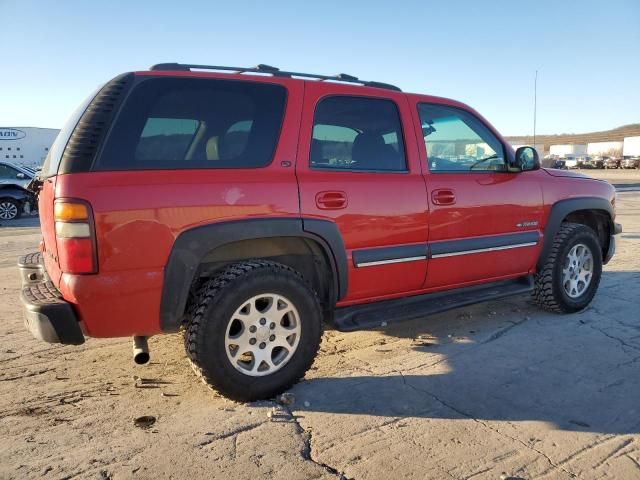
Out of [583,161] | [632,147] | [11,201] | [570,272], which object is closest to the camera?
[570,272]

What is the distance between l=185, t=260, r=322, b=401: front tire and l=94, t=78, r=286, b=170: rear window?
0.68 m

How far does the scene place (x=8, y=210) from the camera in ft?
45.5

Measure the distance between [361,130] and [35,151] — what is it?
27.4 meters

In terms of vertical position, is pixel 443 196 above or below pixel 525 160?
below

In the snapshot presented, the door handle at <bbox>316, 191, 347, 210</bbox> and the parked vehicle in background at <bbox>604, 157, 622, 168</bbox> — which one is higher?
the door handle at <bbox>316, 191, 347, 210</bbox>

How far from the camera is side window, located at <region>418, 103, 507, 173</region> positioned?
155 inches

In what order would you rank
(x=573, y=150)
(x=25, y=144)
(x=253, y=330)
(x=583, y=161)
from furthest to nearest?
(x=573, y=150), (x=583, y=161), (x=25, y=144), (x=253, y=330)

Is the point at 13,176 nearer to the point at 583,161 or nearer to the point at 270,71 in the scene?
the point at 270,71

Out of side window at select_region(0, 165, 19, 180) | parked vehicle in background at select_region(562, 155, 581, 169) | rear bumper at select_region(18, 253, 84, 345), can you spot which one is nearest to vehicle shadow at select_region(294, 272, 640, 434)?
rear bumper at select_region(18, 253, 84, 345)

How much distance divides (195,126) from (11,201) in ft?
43.6

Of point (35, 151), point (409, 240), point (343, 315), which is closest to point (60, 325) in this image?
point (343, 315)

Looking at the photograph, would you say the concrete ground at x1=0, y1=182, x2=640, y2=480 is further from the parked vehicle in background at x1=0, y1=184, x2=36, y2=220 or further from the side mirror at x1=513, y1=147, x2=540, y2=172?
the parked vehicle in background at x1=0, y1=184, x2=36, y2=220

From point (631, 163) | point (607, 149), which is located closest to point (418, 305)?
point (631, 163)

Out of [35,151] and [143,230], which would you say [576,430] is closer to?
[143,230]
